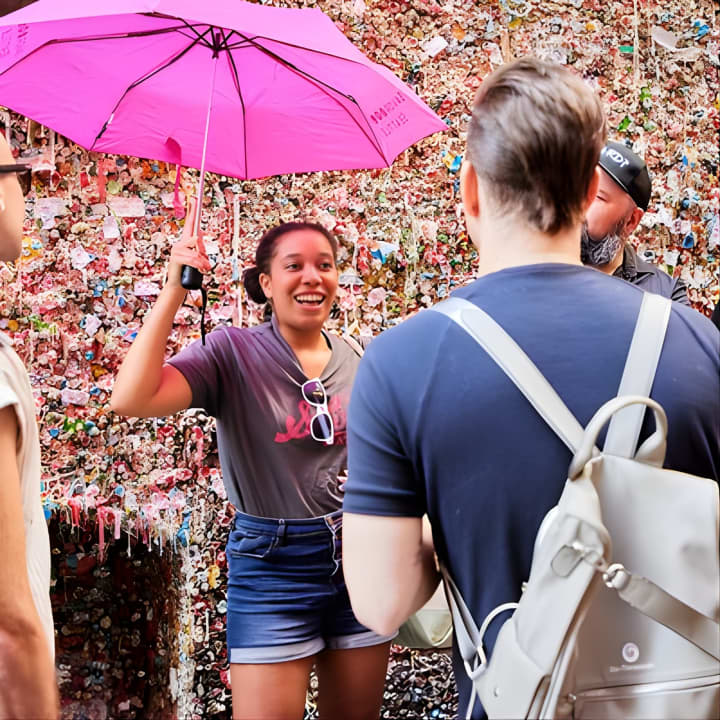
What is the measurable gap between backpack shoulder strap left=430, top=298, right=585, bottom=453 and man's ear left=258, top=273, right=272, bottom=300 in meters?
1.48

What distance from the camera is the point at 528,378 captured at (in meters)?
1.07

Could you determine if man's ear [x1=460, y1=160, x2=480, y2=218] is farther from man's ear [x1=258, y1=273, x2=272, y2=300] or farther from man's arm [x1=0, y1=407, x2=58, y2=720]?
man's ear [x1=258, y1=273, x2=272, y2=300]

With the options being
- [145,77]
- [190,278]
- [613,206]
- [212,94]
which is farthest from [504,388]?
[613,206]

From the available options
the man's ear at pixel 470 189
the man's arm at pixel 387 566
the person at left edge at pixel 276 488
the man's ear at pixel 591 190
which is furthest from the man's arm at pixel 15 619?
the person at left edge at pixel 276 488

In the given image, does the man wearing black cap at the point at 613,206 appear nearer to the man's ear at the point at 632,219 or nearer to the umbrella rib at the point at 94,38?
the man's ear at the point at 632,219

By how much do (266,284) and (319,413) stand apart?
1.49 feet

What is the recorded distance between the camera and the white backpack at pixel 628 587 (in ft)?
3.34

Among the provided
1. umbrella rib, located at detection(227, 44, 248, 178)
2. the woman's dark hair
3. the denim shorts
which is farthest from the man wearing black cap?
the denim shorts

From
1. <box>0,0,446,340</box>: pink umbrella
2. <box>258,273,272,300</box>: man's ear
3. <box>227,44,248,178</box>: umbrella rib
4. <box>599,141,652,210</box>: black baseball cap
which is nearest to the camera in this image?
<box>0,0,446,340</box>: pink umbrella

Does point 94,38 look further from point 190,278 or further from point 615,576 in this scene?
point 615,576

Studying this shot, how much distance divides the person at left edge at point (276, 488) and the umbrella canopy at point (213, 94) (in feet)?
1.14

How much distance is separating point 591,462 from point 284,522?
51.1 inches

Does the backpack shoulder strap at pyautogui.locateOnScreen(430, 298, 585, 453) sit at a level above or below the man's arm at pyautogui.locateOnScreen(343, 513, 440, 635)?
above

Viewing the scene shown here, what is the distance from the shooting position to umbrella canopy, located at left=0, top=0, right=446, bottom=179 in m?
2.23
